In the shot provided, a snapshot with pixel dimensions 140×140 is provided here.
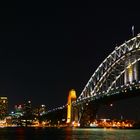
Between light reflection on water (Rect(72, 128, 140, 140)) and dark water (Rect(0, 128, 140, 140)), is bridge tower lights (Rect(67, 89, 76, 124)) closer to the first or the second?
dark water (Rect(0, 128, 140, 140))

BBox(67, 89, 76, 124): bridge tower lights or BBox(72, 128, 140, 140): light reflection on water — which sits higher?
BBox(67, 89, 76, 124): bridge tower lights

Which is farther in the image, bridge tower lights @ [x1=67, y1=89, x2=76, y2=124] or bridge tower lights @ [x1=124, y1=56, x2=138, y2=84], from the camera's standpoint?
bridge tower lights @ [x1=67, y1=89, x2=76, y2=124]

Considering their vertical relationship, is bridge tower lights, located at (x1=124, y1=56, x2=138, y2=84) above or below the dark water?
above

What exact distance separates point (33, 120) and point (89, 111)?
8632cm

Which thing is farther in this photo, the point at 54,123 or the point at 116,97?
the point at 54,123

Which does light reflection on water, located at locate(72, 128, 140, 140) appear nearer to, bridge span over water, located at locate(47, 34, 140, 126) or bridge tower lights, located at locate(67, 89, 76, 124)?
bridge span over water, located at locate(47, 34, 140, 126)

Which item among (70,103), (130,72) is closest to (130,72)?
(130,72)

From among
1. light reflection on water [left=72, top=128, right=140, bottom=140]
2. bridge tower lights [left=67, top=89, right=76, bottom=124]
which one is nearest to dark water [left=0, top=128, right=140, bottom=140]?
light reflection on water [left=72, top=128, right=140, bottom=140]

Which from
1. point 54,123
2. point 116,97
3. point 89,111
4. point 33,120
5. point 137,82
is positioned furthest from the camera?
point 33,120

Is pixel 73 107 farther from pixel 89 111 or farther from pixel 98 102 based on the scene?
pixel 98 102

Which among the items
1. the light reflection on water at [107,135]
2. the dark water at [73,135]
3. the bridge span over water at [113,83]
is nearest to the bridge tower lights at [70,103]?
the bridge span over water at [113,83]

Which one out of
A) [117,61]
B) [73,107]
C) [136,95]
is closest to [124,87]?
[136,95]

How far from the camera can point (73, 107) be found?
365 feet

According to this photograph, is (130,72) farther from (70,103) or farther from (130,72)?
(70,103)
